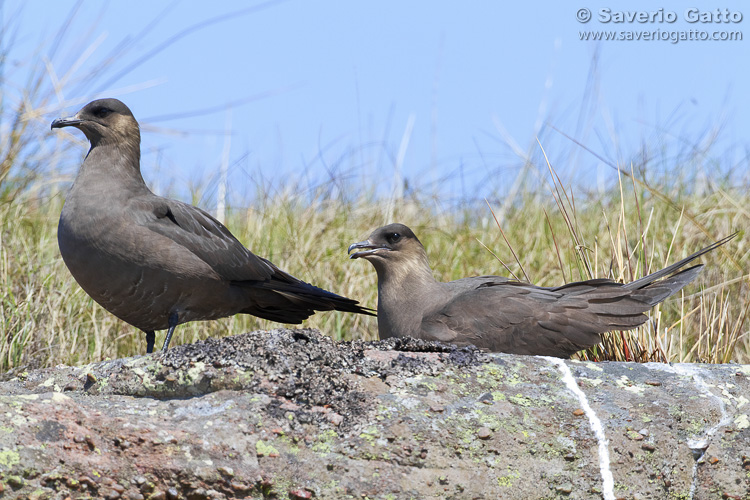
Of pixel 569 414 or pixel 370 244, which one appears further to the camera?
pixel 370 244

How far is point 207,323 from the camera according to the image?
595 centimetres

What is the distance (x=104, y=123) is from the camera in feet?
15.5

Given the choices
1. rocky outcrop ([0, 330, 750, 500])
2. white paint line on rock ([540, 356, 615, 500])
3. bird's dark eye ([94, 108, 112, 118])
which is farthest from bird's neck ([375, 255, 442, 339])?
bird's dark eye ([94, 108, 112, 118])

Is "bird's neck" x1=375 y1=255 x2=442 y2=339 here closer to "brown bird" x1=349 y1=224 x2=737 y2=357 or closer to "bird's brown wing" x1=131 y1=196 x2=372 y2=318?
"brown bird" x1=349 y1=224 x2=737 y2=357

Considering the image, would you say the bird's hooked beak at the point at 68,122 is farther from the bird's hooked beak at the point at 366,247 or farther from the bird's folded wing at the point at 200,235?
the bird's hooked beak at the point at 366,247

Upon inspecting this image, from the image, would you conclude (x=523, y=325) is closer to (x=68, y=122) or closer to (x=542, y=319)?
(x=542, y=319)

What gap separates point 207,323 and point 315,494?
10.9 ft

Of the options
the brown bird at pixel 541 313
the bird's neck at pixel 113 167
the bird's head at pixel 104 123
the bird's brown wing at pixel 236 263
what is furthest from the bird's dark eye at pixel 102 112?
the brown bird at pixel 541 313

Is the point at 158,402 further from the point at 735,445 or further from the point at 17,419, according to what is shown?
the point at 735,445

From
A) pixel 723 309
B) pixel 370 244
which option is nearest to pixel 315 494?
pixel 370 244

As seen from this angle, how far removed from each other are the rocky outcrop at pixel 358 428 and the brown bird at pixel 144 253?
3.03 feet

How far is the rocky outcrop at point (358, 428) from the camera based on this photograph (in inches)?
107

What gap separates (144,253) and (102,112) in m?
0.99

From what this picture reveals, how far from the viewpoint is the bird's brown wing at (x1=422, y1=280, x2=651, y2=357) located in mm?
4242
